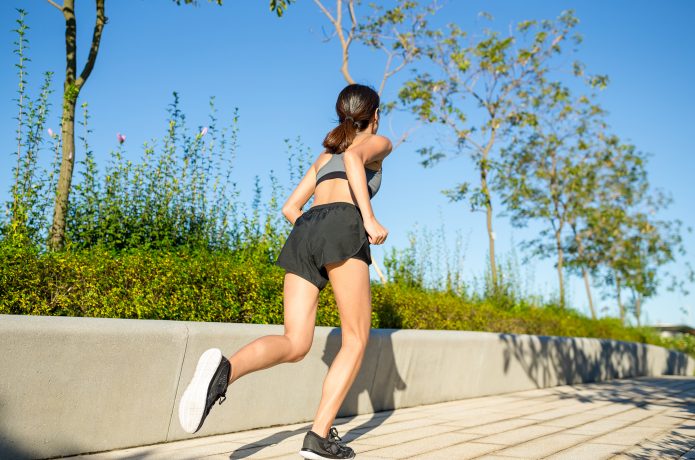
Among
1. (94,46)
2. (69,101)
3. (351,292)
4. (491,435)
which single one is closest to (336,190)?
(351,292)

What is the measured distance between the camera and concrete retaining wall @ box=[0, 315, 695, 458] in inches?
119

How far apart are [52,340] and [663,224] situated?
25265 mm

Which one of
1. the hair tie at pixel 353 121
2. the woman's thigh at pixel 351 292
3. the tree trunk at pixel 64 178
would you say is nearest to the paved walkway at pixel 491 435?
the woman's thigh at pixel 351 292

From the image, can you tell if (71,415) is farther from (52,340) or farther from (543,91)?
(543,91)

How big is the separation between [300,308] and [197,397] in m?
0.72

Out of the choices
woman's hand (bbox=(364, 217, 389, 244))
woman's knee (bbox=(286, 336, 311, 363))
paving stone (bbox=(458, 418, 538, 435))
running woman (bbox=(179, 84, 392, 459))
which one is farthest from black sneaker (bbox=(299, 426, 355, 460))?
paving stone (bbox=(458, 418, 538, 435))

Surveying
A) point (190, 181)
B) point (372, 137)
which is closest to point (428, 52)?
point (190, 181)

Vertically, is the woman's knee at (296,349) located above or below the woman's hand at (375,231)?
below

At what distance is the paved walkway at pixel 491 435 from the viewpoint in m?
3.64

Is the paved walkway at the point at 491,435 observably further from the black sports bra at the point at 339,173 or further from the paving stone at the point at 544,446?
the black sports bra at the point at 339,173

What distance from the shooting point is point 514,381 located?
8.21m

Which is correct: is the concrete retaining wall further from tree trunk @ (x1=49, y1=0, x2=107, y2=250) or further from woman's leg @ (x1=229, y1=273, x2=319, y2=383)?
tree trunk @ (x1=49, y1=0, x2=107, y2=250)

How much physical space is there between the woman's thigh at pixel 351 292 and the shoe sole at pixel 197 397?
685mm

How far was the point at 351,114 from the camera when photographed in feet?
11.4
